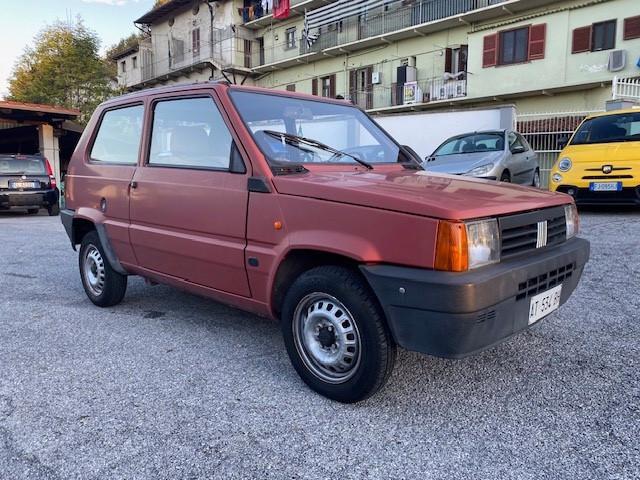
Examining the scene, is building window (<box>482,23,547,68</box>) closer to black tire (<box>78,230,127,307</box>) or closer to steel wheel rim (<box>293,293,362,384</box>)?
black tire (<box>78,230,127,307</box>)

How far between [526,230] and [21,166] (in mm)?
13905

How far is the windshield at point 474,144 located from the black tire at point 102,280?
23.9 feet

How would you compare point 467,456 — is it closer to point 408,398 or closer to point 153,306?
point 408,398

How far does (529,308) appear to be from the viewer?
2451 millimetres

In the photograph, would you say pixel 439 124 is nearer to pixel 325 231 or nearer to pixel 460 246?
pixel 325 231

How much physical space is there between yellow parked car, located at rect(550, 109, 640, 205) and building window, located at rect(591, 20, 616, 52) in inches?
464

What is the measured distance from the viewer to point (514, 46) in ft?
68.5

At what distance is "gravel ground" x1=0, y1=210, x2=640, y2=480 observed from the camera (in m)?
2.08

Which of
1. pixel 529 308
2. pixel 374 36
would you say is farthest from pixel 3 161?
pixel 374 36

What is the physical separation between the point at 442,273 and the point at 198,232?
1.69 meters

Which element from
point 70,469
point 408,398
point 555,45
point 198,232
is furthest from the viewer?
point 555,45

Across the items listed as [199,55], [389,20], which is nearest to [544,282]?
[389,20]

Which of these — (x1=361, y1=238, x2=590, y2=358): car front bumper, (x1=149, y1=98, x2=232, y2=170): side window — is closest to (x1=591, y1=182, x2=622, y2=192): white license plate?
(x1=361, y1=238, x2=590, y2=358): car front bumper

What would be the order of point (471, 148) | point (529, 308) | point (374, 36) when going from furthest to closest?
1. point (374, 36)
2. point (471, 148)
3. point (529, 308)
